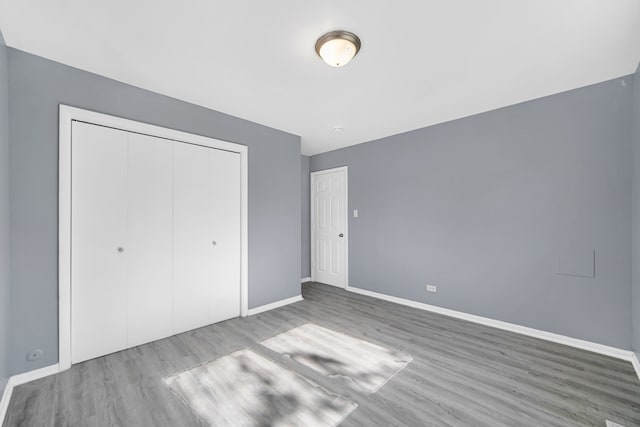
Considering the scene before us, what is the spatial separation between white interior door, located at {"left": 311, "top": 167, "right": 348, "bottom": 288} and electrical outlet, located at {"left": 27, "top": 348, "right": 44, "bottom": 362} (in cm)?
386

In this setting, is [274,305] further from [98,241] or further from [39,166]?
[39,166]

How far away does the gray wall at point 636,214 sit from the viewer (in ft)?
7.39

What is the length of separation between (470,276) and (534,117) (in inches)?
78.6

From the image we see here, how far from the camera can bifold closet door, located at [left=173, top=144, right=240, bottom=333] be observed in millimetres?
2971

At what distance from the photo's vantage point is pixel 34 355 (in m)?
2.12

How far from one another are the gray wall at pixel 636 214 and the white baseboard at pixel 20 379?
4861 mm

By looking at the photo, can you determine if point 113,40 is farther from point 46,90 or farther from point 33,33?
point 46,90

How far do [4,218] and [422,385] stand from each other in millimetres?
3395

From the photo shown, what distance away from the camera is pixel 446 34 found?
6.20ft

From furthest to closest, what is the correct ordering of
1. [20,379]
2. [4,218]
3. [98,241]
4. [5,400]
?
[98,241], [20,379], [4,218], [5,400]

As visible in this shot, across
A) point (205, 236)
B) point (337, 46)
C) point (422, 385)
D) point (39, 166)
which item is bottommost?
point (422, 385)

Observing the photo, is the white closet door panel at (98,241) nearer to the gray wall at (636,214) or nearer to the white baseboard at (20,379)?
the white baseboard at (20,379)

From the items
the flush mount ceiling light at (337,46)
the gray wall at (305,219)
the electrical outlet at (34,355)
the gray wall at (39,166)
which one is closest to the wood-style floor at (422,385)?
the electrical outlet at (34,355)

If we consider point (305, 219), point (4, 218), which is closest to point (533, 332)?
point (305, 219)
